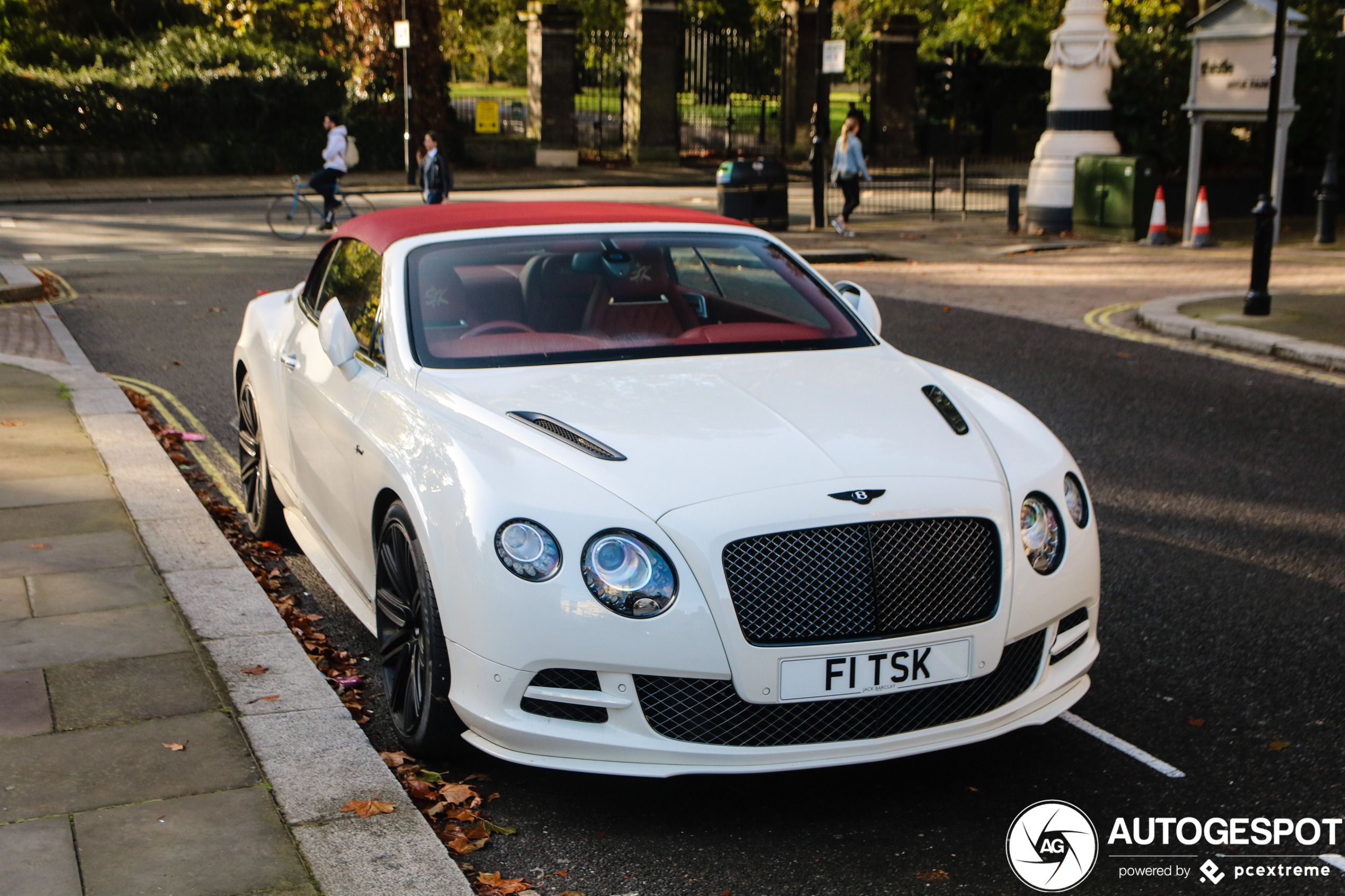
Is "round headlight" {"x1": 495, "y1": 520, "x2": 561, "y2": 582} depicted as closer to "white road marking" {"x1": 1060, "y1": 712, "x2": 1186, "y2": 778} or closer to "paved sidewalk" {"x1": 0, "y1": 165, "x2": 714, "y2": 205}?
"white road marking" {"x1": 1060, "y1": 712, "x2": 1186, "y2": 778}

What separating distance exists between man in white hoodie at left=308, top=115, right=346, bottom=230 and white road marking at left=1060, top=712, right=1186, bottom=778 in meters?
19.5

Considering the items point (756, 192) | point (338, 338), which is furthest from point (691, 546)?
point (756, 192)

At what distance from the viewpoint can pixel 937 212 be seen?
26.2 meters

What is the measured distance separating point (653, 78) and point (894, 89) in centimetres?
761

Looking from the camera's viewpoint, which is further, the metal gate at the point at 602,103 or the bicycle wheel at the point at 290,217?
the metal gate at the point at 602,103

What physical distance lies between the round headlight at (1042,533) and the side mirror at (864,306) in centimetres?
131

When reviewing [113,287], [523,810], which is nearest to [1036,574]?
[523,810]

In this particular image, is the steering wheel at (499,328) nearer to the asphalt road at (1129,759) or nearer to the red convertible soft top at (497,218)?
the red convertible soft top at (497,218)

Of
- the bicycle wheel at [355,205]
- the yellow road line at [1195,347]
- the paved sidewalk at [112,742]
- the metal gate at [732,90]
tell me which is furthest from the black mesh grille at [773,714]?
the metal gate at [732,90]

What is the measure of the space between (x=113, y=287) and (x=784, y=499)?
1375cm

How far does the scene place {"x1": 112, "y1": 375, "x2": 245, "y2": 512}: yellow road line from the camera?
24.9 feet

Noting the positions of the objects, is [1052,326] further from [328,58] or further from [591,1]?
[591,1]

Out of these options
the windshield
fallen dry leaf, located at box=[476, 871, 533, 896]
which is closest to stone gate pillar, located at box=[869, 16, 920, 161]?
the windshield

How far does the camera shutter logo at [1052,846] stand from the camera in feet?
11.8
